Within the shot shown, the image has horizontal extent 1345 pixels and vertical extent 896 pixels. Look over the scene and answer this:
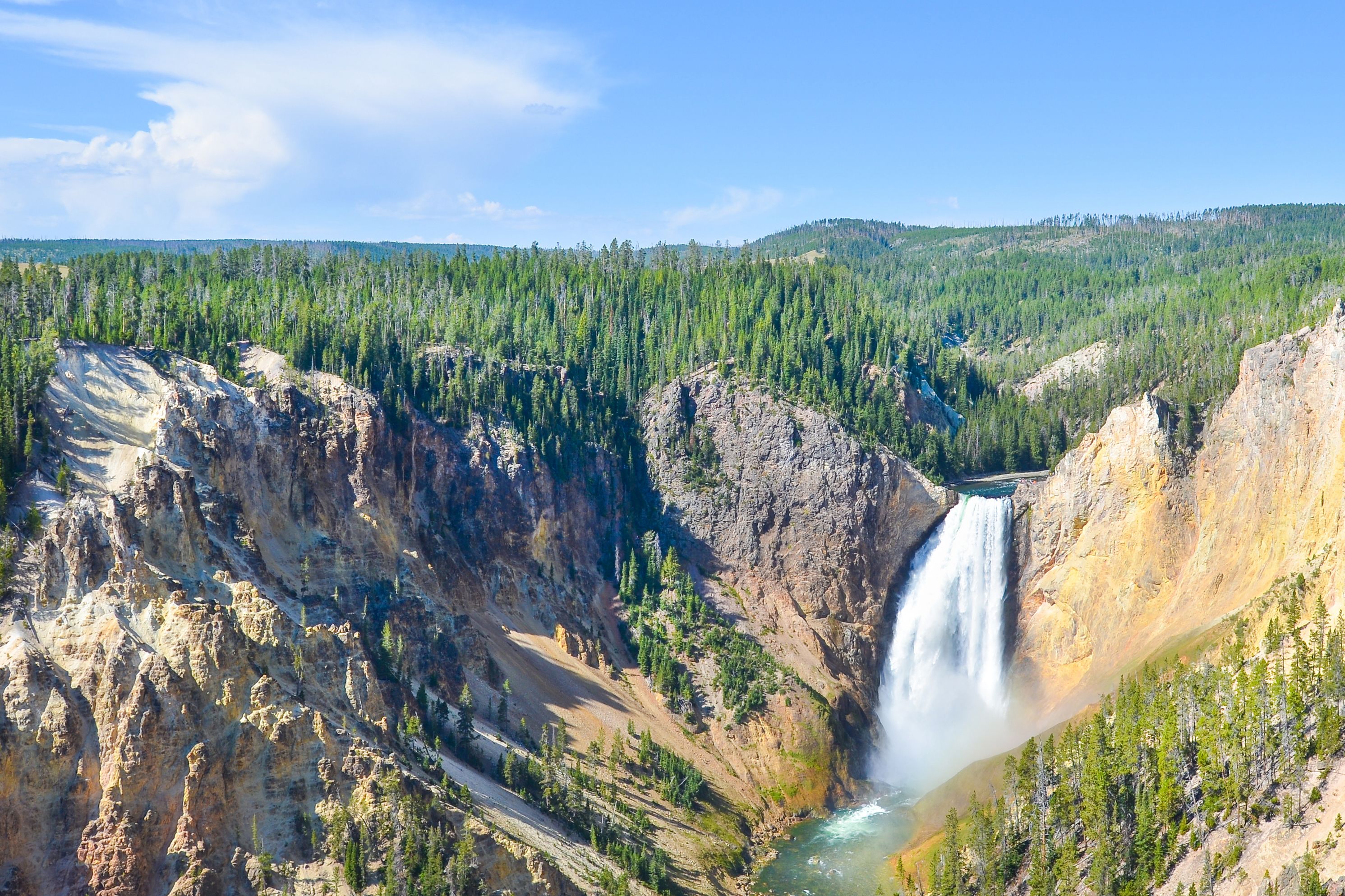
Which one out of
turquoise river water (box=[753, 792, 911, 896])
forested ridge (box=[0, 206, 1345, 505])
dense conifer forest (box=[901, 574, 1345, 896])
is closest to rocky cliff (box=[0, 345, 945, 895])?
turquoise river water (box=[753, 792, 911, 896])

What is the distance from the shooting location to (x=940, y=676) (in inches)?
4350

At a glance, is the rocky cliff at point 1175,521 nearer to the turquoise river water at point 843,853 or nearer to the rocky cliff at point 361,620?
the rocky cliff at point 361,620

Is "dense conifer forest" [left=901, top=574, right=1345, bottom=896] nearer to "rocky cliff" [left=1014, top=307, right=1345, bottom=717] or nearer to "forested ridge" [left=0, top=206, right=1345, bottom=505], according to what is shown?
"rocky cliff" [left=1014, top=307, right=1345, bottom=717]

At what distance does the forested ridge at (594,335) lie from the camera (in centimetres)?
11019

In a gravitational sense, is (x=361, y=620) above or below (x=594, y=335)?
below

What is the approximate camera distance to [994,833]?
74.7m

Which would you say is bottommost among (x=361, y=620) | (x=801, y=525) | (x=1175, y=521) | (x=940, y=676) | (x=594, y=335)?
(x=940, y=676)

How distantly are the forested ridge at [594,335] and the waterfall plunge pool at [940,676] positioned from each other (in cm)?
1525

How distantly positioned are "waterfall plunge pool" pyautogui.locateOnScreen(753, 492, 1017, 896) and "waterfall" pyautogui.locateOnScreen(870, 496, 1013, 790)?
3.6 inches

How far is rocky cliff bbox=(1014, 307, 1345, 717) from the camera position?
8762 cm

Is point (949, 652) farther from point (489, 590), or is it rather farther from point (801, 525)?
point (489, 590)

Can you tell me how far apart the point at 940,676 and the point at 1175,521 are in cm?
2643

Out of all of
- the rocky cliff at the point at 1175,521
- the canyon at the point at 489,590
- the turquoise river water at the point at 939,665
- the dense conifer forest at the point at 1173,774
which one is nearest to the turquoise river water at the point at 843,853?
the turquoise river water at the point at 939,665

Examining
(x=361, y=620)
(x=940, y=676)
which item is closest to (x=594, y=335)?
(x=940, y=676)
